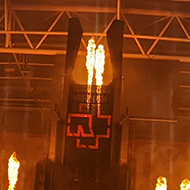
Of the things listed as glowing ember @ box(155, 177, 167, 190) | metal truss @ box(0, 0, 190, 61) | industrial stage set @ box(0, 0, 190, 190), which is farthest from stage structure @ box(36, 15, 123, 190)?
glowing ember @ box(155, 177, 167, 190)

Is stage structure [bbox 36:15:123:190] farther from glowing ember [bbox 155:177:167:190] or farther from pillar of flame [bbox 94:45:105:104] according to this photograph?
glowing ember [bbox 155:177:167:190]

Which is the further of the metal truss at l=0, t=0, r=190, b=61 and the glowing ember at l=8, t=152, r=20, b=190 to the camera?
the glowing ember at l=8, t=152, r=20, b=190

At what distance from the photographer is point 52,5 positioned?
42.4 feet

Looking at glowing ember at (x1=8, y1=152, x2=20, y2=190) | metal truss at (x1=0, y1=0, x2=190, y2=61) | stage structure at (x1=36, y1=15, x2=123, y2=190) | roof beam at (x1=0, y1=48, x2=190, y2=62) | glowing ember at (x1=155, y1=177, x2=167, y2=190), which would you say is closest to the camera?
stage structure at (x1=36, y1=15, x2=123, y2=190)

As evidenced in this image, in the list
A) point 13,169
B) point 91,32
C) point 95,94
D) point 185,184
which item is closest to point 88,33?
point 91,32

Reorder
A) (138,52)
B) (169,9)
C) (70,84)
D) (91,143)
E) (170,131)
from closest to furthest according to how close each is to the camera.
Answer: (91,143), (70,84), (169,9), (138,52), (170,131)

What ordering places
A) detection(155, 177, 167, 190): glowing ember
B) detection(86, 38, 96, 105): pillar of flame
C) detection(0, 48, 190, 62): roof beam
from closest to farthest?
detection(86, 38, 96, 105): pillar of flame → detection(0, 48, 190, 62): roof beam → detection(155, 177, 167, 190): glowing ember

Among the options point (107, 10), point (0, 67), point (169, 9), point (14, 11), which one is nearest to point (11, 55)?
point (0, 67)

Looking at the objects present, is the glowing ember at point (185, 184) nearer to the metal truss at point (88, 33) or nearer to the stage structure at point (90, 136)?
the metal truss at point (88, 33)

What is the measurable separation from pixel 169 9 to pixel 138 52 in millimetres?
1887

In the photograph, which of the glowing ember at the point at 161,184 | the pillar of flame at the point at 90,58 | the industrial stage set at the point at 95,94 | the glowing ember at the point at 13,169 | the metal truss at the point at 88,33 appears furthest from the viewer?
the glowing ember at the point at 13,169

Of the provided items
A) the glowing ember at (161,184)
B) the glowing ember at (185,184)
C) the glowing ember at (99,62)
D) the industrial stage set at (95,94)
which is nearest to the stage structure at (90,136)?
the industrial stage set at (95,94)

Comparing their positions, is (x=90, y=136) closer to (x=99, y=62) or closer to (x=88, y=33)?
(x=99, y=62)

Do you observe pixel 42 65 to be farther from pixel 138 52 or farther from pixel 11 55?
pixel 138 52
